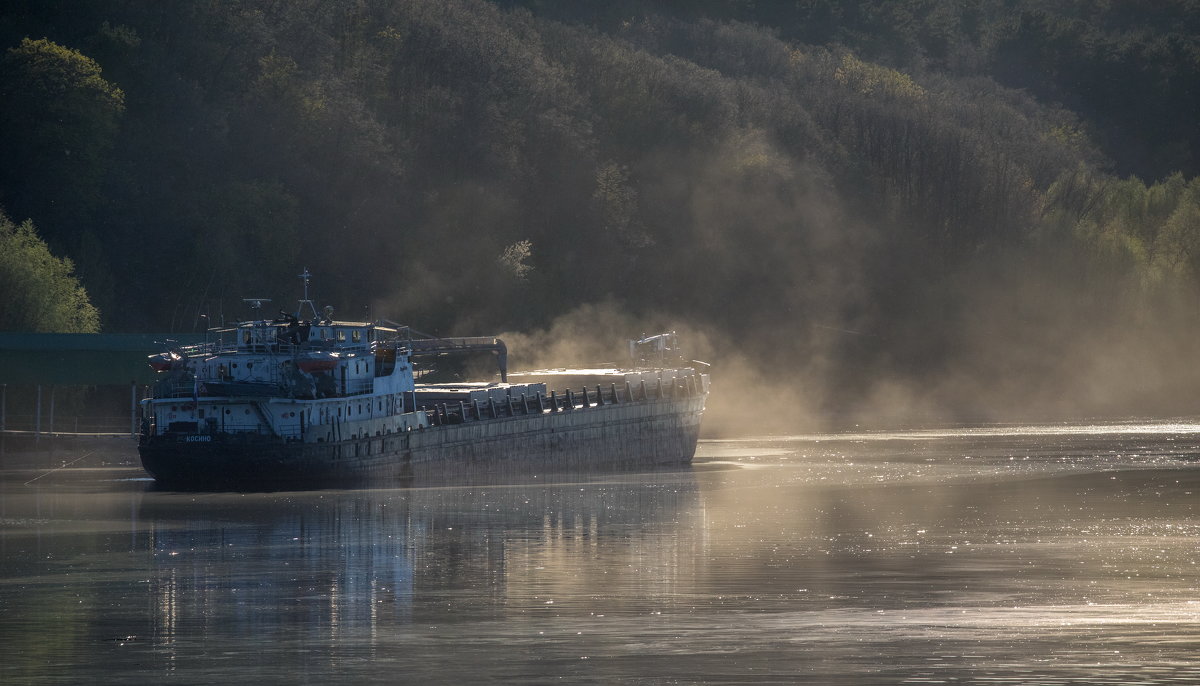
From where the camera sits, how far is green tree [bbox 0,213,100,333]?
110 m

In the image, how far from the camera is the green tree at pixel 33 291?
110m

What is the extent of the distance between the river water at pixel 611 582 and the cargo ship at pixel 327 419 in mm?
2963

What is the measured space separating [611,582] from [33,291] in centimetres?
6856

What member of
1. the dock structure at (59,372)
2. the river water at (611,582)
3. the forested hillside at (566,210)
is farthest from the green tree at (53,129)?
the river water at (611,582)

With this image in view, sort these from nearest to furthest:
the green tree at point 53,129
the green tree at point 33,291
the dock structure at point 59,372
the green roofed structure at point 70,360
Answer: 1. the green roofed structure at point 70,360
2. the dock structure at point 59,372
3. the green tree at point 33,291
4. the green tree at point 53,129

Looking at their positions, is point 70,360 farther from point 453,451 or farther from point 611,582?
point 611,582


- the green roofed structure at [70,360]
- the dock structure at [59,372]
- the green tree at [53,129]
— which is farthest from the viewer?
the green tree at [53,129]

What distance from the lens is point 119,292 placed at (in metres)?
132

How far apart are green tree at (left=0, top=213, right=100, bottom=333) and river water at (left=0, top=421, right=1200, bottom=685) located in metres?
22.9

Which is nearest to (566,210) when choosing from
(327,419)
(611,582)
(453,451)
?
(453,451)

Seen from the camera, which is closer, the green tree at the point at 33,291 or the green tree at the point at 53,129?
the green tree at the point at 33,291

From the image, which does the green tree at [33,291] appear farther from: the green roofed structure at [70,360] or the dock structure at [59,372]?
the green roofed structure at [70,360]

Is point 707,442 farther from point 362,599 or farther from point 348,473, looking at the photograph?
point 362,599

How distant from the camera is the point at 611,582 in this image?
52156mm
